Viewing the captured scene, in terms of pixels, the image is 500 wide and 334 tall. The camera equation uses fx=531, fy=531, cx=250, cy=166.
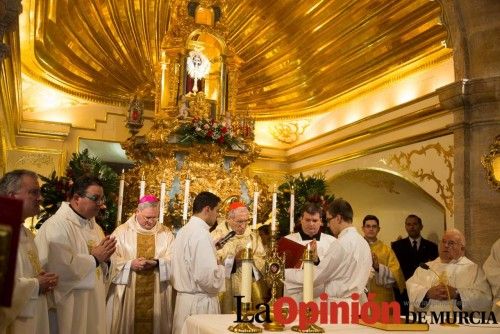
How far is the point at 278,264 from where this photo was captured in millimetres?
3109

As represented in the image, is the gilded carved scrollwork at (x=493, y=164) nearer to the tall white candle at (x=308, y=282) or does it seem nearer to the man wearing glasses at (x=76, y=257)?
the tall white candle at (x=308, y=282)

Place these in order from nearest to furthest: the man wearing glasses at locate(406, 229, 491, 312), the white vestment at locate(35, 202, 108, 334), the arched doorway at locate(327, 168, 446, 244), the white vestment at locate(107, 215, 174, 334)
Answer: the white vestment at locate(35, 202, 108, 334), the man wearing glasses at locate(406, 229, 491, 312), the white vestment at locate(107, 215, 174, 334), the arched doorway at locate(327, 168, 446, 244)

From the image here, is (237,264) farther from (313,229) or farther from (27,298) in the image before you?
(27,298)

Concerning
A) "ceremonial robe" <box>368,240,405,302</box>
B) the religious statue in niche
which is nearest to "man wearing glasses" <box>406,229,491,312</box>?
"ceremonial robe" <box>368,240,405,302</box>

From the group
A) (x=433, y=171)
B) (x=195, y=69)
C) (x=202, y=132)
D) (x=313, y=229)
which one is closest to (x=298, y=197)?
(x=202, y=132)

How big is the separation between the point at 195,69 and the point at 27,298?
5.67 metres

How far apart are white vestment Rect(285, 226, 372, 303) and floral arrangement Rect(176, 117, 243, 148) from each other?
363 cm

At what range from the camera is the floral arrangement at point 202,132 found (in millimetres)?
7133

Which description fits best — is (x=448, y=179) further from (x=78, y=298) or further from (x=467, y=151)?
(x=78, y=298)

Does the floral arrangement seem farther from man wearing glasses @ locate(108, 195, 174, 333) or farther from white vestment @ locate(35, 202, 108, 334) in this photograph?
white vestment @ locate(35, 202, 108, 334)

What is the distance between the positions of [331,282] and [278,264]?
31.5 inches

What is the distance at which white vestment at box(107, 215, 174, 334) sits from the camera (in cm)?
500

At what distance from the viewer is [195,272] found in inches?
154

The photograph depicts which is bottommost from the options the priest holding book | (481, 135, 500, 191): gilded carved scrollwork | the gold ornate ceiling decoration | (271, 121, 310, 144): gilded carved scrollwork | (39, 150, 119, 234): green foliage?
the priest holding book
